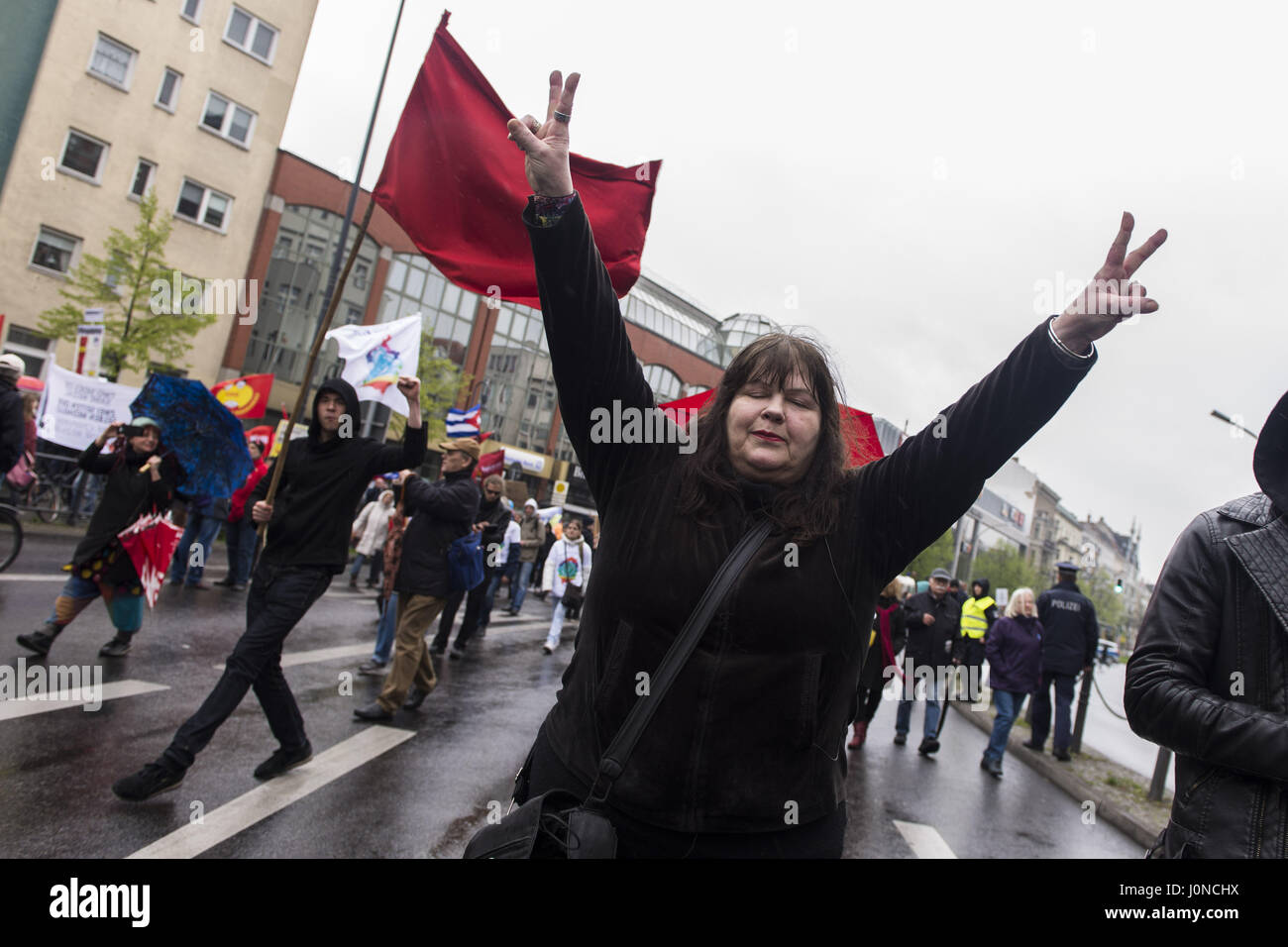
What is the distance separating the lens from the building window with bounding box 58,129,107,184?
23.7 metres

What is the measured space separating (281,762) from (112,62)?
28.7m

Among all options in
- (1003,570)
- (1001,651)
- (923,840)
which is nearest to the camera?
(923,840)

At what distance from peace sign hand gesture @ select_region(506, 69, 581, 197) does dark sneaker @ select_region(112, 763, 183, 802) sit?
353cm

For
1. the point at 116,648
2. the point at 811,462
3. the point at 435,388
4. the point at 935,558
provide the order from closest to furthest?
1. the point at 811,462
2. the point at 116,648
3. the point at 435,388
4. the point at 935,558

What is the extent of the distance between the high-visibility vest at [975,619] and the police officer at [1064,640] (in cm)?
88

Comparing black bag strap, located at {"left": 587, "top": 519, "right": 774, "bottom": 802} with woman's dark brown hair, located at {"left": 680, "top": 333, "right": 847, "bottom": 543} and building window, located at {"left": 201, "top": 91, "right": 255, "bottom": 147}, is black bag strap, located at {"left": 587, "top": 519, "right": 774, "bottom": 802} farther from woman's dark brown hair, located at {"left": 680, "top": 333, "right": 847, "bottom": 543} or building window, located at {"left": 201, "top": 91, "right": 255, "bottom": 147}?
building window, located at {"left": 201, "top": 91, "right": 255, "bottom": 147}

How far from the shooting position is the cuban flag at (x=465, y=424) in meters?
9.98

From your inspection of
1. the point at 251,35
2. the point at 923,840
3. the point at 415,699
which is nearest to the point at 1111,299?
the point at 923,840

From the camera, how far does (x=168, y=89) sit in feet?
85.1

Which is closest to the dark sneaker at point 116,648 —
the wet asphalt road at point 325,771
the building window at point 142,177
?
the wet asphalt road at point 325,771

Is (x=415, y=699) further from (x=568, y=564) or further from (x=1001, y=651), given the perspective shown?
(x=1001, y=651)
